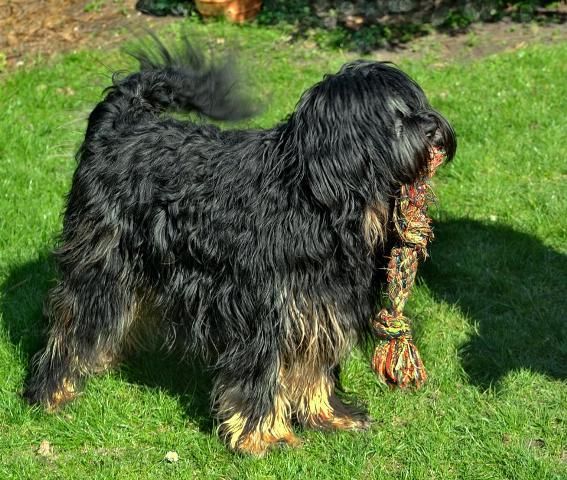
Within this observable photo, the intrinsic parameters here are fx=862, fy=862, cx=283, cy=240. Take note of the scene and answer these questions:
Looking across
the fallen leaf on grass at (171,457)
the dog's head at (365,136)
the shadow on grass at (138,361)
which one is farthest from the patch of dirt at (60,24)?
the dog's head at (365,136)

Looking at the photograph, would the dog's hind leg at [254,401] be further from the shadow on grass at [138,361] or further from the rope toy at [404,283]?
the rope toy at [404,283]

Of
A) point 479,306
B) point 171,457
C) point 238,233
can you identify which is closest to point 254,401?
point 171,457

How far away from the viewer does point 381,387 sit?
4.46 meters

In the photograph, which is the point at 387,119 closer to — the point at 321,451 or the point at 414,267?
the point at 414,267

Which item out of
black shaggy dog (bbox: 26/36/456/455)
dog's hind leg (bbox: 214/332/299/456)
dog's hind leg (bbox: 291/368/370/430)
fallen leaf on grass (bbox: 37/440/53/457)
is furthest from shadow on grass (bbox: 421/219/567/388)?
Result: fallen leaf on grass (bbox: 37/440/53/457)

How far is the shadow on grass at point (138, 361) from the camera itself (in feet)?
14.7

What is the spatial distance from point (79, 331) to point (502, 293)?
2.56 metres

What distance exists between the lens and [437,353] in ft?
15.4

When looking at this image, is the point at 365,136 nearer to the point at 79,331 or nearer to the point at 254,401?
the point at 254,401

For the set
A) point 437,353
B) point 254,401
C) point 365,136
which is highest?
point 365,136

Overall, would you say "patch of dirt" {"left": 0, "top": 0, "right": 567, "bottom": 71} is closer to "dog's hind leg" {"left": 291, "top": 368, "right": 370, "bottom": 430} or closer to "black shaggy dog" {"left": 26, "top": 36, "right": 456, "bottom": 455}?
"black shaggy dog" {"left": 26, "top": 36, "right": 456, "bottom": 455}

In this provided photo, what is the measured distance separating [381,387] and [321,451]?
56 centimetres

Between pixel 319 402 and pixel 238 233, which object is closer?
pixel 238 233

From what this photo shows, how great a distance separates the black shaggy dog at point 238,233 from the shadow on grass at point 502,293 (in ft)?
3.34
